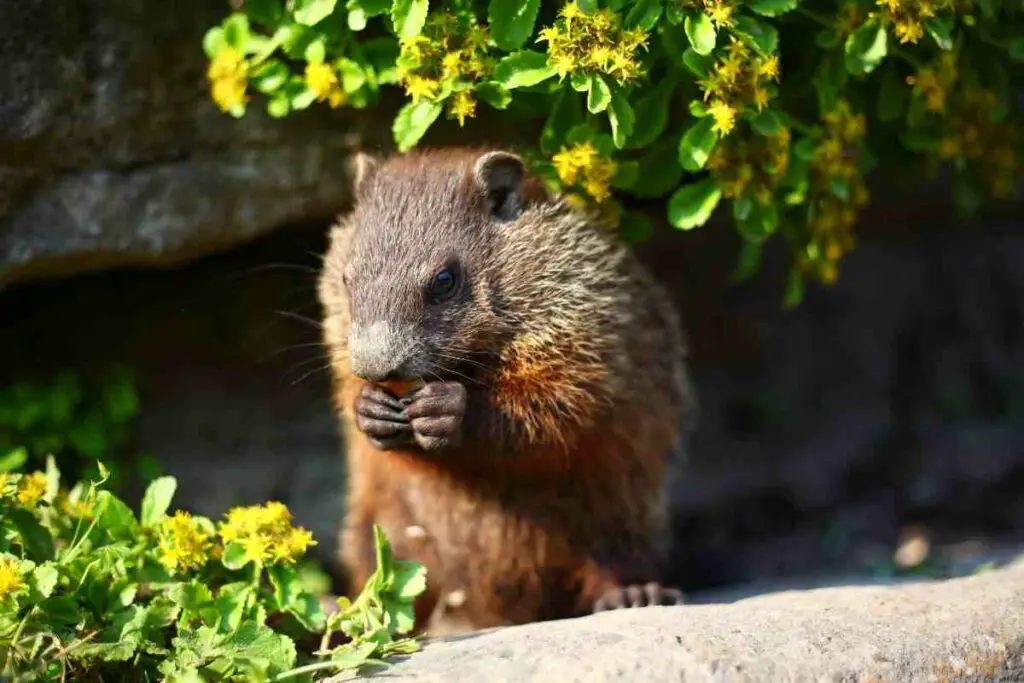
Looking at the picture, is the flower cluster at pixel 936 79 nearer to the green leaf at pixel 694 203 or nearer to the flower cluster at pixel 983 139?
the flower cluster at pixel 983 139

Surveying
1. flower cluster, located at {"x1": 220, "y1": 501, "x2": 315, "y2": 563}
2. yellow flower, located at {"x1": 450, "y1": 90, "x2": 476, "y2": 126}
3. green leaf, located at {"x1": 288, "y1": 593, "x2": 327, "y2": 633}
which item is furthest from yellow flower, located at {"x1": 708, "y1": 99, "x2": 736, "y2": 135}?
green leaf, located at {"x1": 288, "y1": 593, "x2": 327, "y2": 633}

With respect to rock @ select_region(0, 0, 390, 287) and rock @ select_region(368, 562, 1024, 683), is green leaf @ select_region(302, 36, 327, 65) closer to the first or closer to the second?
rock @ select_region(0, 0, 390, 287)

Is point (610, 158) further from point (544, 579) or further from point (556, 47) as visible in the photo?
point (544, 579)

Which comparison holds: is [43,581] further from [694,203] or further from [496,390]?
[694,203]

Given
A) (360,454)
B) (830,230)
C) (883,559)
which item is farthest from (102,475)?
(883,559)

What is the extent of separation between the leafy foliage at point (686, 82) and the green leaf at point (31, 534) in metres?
1.71

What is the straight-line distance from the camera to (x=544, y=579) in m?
4.96

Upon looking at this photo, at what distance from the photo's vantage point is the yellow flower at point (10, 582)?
3.54 metres

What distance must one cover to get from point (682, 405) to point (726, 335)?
1.86m

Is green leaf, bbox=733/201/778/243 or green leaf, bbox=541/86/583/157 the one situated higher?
green leaf, bbox=541/86/583/157

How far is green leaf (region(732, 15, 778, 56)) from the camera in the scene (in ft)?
13.8

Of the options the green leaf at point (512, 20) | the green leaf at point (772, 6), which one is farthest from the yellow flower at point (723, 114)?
the green leaf at point (512, 20)

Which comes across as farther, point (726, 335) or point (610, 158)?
point (726, 335)

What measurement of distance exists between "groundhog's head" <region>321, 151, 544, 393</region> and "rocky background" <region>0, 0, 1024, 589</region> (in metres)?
0.49
